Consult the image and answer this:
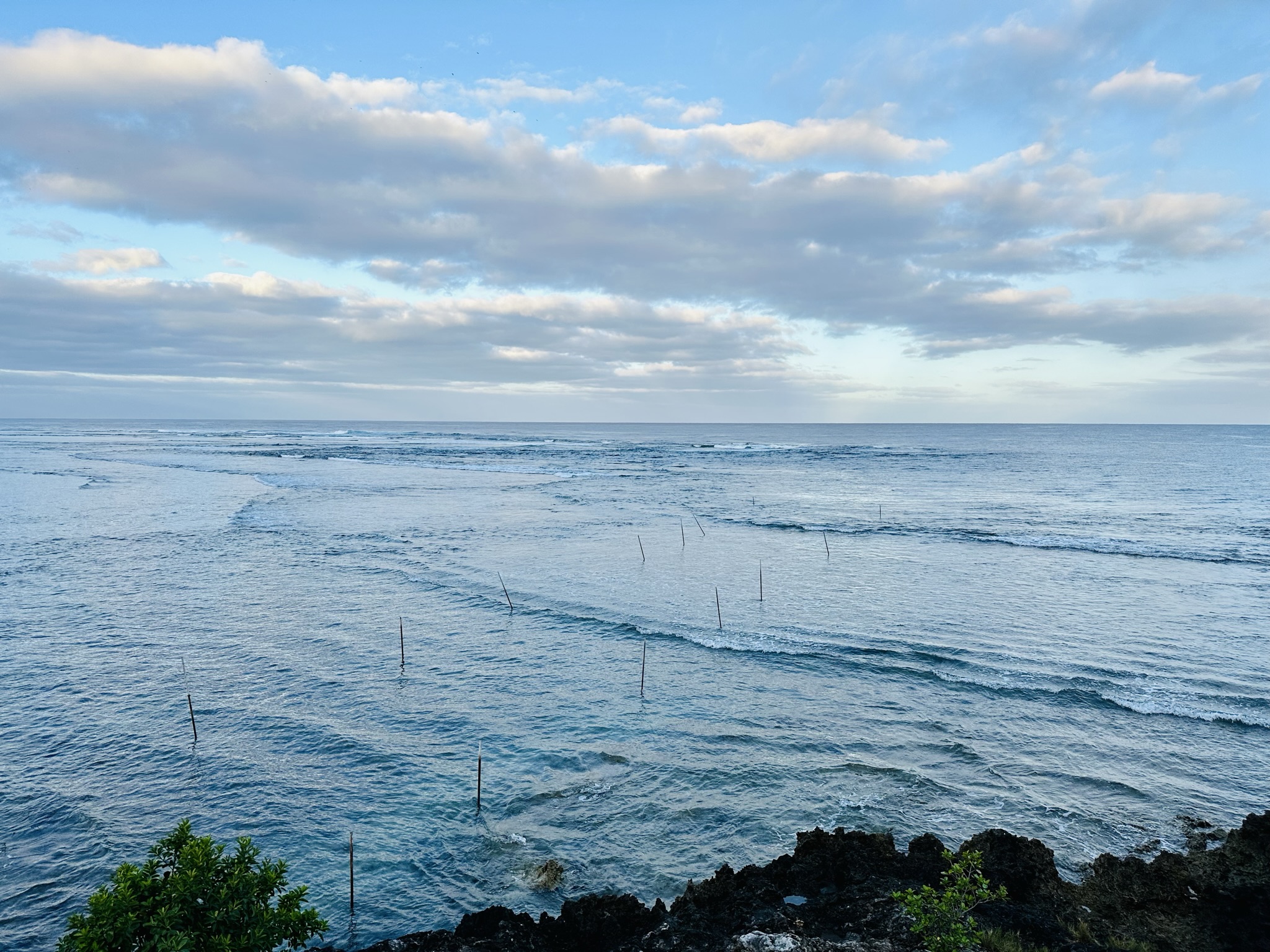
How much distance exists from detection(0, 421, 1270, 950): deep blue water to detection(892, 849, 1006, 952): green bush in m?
4.12

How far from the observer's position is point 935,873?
1134cm

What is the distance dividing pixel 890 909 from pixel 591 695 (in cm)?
1161

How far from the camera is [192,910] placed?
777 cm

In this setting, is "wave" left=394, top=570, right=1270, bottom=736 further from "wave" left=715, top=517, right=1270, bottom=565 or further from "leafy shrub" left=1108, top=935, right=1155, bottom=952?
"wave" left=715, top=517, right=1270, bottom=565

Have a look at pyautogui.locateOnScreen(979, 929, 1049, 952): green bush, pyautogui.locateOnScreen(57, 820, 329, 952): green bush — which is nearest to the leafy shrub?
pyautogui.locateOnScreen(979, 929, 1049, 952): green bush

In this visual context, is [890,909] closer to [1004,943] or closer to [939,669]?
[1004,943]

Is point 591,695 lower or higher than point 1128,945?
lower

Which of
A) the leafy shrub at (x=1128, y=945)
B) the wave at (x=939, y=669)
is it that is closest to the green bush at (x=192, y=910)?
the leafy shrub at (x=1128, y=945)

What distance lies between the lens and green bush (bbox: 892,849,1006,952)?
28.3ft

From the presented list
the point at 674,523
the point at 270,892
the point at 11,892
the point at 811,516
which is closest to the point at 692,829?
the point at 270,892

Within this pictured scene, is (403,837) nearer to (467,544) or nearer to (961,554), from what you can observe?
(467,544)

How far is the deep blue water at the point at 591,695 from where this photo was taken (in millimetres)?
13766

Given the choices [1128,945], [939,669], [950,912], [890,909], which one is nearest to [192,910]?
[950,912]

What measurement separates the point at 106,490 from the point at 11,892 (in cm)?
6477
